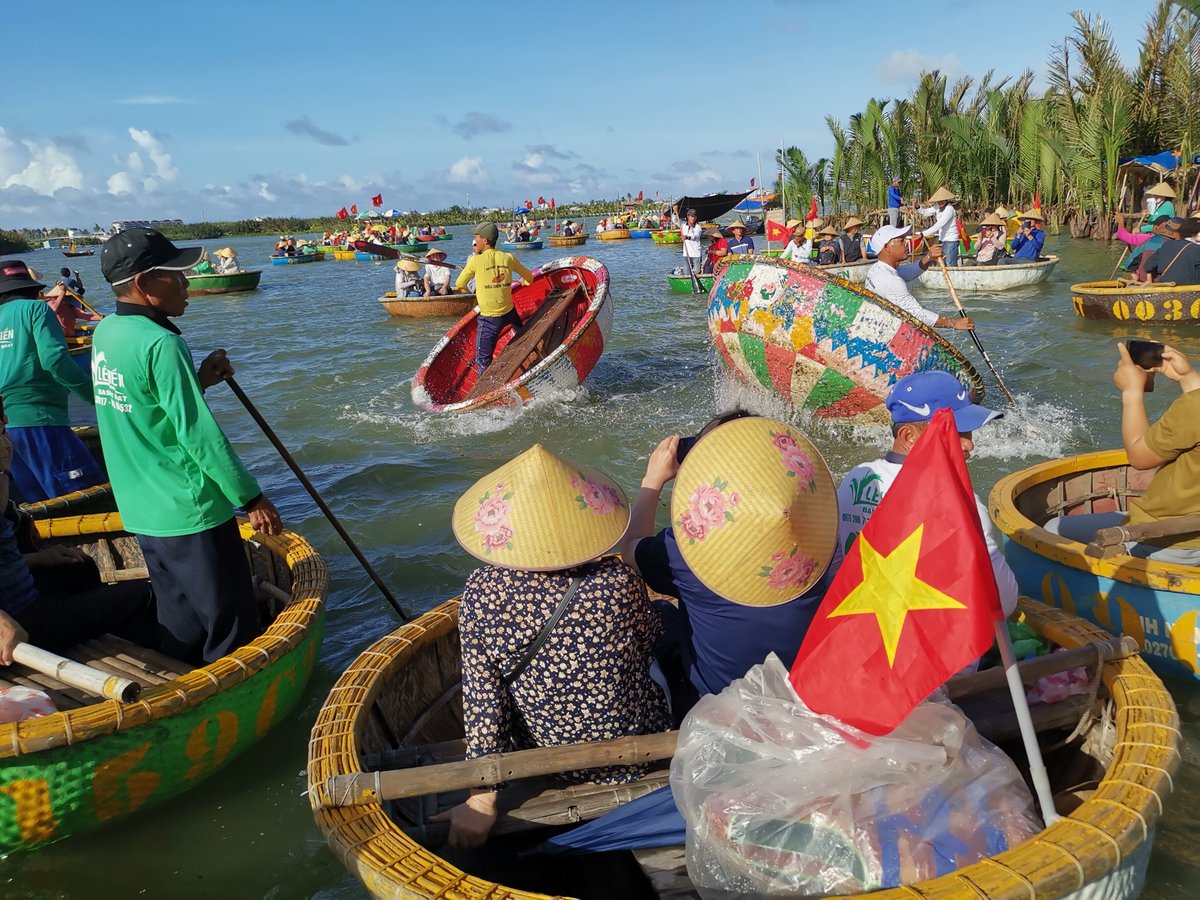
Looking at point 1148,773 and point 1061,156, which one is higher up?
point 1061,156

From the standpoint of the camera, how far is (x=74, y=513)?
512 cm

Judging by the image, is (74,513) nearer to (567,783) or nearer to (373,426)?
(567,783)

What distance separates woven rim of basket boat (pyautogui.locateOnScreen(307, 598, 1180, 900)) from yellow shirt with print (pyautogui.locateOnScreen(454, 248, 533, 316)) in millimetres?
7151

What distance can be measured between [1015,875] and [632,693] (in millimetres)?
991

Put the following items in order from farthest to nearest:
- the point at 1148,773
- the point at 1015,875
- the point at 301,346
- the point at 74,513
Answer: the point at 301,346 < the point at 74,513 < the point at 1148,773 < the point at 1015,875

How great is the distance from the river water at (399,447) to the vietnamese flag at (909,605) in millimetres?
1603

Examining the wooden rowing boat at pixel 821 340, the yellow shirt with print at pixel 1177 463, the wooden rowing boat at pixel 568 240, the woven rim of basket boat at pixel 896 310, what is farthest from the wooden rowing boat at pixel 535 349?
the wooden rowing boat at pixel 568 240

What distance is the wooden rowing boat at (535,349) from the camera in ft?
29.5

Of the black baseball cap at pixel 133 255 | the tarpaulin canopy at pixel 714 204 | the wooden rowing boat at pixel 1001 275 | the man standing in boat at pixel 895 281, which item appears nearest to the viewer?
the black baseball cap at pixel 133 255

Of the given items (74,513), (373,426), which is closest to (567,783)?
(74,513)

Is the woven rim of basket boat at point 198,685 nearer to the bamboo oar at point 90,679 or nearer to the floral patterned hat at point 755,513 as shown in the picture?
the bamboo oar at point 90,679

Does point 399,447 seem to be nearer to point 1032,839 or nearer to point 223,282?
point 1032,839

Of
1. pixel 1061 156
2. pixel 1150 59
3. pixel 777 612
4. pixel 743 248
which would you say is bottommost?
pixel 777 612

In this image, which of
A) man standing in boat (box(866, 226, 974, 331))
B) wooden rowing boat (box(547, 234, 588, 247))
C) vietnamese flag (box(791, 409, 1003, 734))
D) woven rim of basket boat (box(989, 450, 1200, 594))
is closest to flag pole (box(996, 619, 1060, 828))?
vietnamese flag (box(791, 409, 1003, 734))
